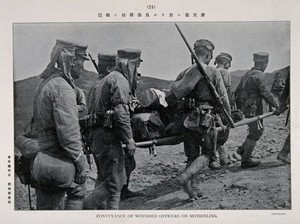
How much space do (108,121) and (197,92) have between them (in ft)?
1.29

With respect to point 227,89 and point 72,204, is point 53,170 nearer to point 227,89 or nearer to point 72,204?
point 72,204

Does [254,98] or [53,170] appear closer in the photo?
[53,170]

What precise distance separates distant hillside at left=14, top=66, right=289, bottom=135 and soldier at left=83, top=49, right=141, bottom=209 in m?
0.05

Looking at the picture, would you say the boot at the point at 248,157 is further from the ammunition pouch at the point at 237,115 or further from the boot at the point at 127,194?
the boot at the point at 127,194

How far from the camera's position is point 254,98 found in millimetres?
2807

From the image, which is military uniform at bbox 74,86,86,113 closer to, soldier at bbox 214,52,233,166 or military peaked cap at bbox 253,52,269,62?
soldier at bbox 214,52,233,166

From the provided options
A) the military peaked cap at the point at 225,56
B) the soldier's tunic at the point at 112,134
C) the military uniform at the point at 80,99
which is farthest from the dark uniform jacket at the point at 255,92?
the military uniform at the point at 80,99

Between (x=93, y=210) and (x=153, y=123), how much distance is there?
0.44m

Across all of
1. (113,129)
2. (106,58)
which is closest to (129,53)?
(106,58)

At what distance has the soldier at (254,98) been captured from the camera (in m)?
2.76

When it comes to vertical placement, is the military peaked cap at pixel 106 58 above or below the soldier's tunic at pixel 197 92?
above

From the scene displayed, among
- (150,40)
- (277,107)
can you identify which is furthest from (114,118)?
(277,107)

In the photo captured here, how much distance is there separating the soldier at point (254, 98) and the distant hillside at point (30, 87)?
38 millimetres
